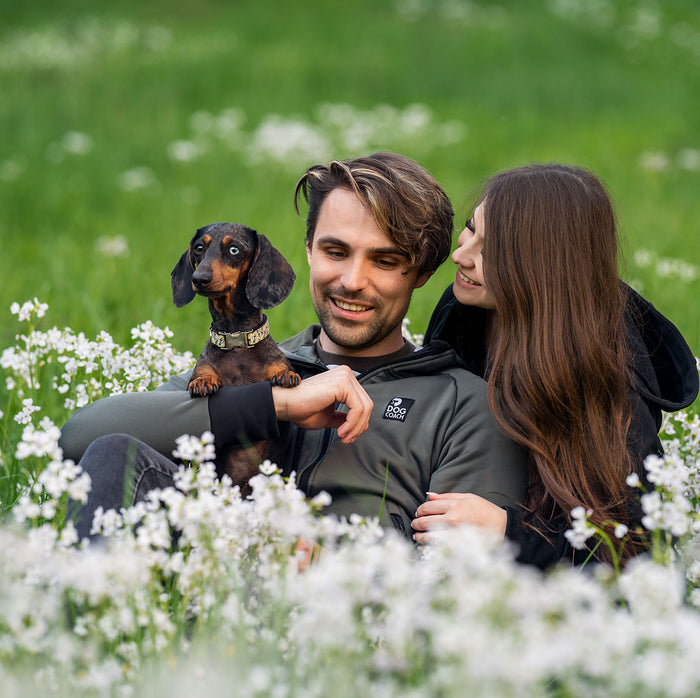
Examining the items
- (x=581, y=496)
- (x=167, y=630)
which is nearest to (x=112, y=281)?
(x=581, y=496)

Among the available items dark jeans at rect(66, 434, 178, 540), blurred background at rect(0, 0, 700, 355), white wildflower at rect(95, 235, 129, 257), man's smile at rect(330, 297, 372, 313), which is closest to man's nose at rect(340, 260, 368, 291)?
man's smile at rect(330, 297, 372, 313)

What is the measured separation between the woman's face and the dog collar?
3.86 feet

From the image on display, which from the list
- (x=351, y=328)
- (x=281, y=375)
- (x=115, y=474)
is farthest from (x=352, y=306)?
(x=115, y=474)

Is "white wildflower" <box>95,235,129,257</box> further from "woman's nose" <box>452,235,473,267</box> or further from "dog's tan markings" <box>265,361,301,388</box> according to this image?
"dog's tan markings" <box>265,361,301,388</box>

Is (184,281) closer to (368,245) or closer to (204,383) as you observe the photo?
(204,383)

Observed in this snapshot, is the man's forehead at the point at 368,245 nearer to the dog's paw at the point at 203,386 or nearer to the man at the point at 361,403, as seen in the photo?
the man at the point at 361,403

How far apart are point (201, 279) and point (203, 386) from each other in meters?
0.44

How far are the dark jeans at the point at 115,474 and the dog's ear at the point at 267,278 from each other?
685mm

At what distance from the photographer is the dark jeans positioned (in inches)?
122

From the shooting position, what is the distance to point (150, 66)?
17.7 m

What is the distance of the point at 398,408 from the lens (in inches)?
152

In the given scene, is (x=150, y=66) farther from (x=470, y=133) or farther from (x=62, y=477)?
(x=62, y=477)

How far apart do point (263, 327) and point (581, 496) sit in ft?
4.81

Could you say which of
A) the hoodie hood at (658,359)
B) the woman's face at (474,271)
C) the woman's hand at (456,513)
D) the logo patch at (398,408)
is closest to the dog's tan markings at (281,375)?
the logo patch at (398,408)
